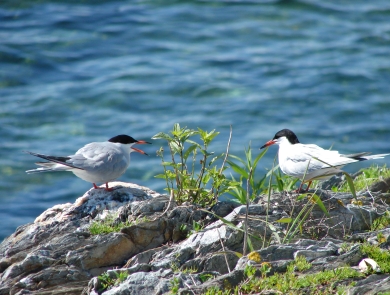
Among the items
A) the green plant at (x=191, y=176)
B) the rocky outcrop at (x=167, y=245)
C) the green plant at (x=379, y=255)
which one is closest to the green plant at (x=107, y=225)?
the rocky outcrop at (x=167, y=245)

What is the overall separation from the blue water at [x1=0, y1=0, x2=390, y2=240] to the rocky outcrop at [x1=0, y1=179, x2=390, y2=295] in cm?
509

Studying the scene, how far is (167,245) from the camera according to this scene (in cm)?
466

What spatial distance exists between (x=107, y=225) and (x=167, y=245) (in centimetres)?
56

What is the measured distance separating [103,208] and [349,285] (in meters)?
2.40

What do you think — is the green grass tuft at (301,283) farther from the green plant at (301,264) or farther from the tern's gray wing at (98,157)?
the tern's gray wing at (98,157)

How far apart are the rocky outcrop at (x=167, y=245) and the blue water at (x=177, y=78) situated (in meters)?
5.09

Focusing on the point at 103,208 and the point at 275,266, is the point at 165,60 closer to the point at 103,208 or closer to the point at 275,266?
the point at 103,208

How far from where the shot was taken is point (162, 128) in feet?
38.1

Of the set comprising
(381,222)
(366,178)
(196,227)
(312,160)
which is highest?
(312,160)

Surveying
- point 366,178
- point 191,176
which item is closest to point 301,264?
point 191,176

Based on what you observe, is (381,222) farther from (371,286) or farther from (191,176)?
(191,176)

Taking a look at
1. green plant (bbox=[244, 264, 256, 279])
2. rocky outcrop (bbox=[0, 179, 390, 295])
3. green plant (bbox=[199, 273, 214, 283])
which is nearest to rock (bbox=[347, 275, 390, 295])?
rocky outcrop (bbox=[0, 179, 390, 295])

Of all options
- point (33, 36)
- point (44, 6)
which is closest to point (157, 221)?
point (33, 36)

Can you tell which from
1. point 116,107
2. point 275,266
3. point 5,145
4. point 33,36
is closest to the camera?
point 275,266
